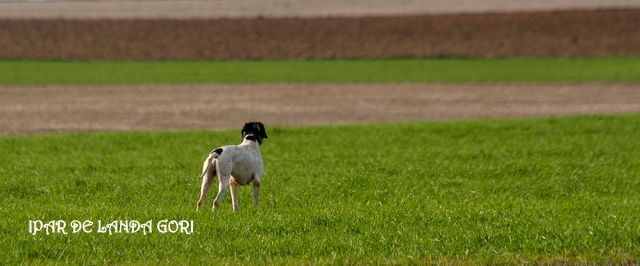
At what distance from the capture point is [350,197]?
47.8 ft

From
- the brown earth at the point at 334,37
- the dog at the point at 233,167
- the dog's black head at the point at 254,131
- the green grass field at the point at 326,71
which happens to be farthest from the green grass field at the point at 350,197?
the brown earth at the point at 334,37

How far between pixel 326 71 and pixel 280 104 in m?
23.3

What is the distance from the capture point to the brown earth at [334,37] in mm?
79000

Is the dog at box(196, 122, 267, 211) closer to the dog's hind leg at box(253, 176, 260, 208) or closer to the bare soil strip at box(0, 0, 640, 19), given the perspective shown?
the dog's hind leg at box(253, 176, 260, 208)

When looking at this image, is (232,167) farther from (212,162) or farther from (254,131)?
(254,131)

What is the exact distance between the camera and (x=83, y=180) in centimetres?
1609

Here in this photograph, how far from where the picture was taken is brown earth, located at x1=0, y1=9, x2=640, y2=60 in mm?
79000

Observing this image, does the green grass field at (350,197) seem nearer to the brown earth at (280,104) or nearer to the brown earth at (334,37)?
the brown earth at (280,104)

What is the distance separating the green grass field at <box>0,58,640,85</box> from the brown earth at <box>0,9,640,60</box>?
19.8 feet

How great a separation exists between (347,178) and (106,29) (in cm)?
7820

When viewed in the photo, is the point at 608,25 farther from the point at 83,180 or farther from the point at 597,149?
the point at 83,180

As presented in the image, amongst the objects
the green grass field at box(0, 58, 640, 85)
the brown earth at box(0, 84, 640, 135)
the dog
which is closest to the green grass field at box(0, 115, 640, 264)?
the dog

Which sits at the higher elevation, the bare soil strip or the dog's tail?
the bare soil strip

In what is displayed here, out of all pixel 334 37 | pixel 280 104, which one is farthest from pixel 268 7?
pixel 280 104
